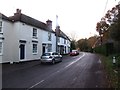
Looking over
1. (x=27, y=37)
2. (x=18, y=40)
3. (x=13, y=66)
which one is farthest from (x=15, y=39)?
(x=13, y=66)

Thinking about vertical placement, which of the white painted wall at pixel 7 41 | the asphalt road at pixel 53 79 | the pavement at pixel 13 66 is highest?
the white painted wall at pixel 7 41

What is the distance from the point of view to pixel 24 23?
99.9 feet

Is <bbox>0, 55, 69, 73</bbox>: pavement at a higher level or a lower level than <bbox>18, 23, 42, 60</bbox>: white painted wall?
lower

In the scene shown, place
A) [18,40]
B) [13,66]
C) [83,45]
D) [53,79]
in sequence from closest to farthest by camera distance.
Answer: [53,79] < [13,66] < [18,40] < [83,45]

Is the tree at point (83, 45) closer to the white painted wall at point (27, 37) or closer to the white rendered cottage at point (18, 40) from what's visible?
the white rendered cottage at point (18, 40)

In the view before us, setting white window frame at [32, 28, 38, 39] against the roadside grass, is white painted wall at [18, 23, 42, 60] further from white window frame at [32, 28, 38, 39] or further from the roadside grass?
the roadside grass

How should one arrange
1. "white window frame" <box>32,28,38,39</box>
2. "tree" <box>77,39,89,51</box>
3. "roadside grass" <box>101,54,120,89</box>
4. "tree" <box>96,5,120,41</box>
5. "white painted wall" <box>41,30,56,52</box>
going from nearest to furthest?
"roadside grass" <box>101,54,120,89</box>
"tree" <box>96,5,120,41</box>
"white window frame" <box>32,28,38,39</box>
"white painted wall" <box>41,30,56,52</box>
"tree" <box>77,39,89,51</box>

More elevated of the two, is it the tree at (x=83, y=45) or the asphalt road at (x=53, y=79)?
the tree at (x=83, y=45)

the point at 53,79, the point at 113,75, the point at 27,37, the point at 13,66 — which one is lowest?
the point at 53,79

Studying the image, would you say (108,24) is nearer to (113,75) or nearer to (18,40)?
(18,40)

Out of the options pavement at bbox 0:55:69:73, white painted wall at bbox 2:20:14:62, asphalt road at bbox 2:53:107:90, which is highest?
white painted wall at bbox 2:20:14:62

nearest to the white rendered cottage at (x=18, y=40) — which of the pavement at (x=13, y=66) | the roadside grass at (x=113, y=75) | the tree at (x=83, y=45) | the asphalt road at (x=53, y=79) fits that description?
the pavement at (x=13, y=66)

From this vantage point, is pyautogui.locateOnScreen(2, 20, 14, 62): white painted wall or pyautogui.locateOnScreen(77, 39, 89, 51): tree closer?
pyautogui.locateOnScreen(2, 20, 14, 62): white painted wall

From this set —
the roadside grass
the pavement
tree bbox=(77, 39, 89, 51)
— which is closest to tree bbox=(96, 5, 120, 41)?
the roadside grass
